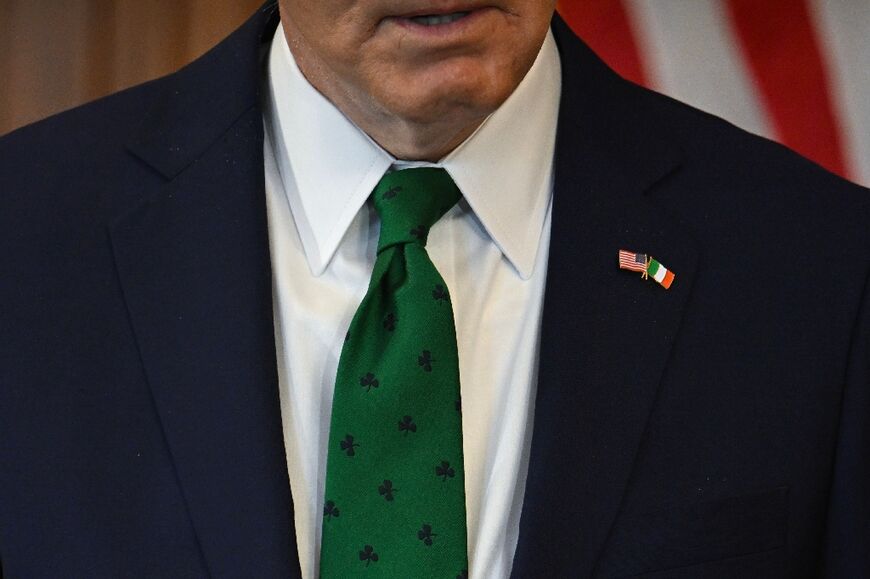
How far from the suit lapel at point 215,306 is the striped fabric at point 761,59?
2.16 ft

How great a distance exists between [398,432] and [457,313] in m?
0.14

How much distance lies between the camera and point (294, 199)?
141cm

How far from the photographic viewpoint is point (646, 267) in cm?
136

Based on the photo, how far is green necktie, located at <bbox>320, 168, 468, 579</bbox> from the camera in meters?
1.24

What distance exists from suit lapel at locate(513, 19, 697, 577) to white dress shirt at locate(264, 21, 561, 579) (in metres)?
0.03

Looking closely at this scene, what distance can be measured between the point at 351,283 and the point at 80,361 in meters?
0.25

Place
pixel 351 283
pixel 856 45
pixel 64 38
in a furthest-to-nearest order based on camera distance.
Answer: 1. pixel 856 45
2. pixel 64 38
3. pixel 351 283

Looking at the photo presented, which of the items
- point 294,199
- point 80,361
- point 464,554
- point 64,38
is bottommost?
point 464,554

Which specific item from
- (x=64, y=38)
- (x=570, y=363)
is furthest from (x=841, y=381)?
(x=64, y=38)

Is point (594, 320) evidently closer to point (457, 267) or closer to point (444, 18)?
point (457, 267)

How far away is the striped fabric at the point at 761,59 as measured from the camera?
1.93m

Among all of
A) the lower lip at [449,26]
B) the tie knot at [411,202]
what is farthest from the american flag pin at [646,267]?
the lower lip at [449,26]

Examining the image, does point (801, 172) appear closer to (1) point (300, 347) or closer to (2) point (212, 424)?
(1) point (300, 347)

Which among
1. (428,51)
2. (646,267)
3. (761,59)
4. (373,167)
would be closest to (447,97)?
(428,51)
